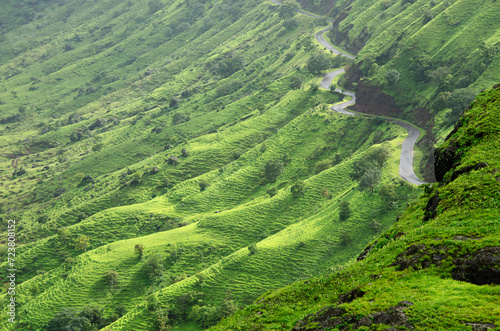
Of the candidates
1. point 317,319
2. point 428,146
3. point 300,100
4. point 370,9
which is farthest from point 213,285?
point 370,9

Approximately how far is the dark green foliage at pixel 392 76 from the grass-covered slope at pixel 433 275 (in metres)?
92.0

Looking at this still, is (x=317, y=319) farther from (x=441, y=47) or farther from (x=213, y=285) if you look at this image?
(x=441, y=47)

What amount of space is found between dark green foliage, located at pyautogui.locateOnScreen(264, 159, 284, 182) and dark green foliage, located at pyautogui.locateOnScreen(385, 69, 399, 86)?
53.1 m

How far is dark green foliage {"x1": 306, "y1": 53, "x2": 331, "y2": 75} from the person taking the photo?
539 ft

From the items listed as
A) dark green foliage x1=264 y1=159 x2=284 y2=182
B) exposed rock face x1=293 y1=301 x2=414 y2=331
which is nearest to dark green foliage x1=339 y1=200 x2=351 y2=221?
dark green foliage x1=264 y1=159 x2=284 y2=182

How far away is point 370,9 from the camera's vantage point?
7421 inches

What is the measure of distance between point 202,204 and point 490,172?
9416 cm

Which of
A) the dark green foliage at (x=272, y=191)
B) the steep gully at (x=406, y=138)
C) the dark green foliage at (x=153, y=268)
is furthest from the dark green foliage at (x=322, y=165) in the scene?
the dark green foliage at (x=153, y=268)

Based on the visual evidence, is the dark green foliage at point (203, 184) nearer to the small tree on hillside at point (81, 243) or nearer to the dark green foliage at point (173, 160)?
the dark green foliage at point (173, 160)

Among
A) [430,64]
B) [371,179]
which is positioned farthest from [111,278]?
[430,64]

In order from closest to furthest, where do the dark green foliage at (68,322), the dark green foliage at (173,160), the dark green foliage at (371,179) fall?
1. the dark green foliage at (68,322)
2. the dark green foliage at (371,179)
3. the dark green foliage at (173,160)

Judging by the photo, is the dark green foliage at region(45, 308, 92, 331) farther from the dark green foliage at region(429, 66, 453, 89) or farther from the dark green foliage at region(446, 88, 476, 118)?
the dark green foliage at region(429, 66, 453, 89)

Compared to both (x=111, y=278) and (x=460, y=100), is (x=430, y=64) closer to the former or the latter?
(x=460, y=100)

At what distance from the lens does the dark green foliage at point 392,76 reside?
124438mm
